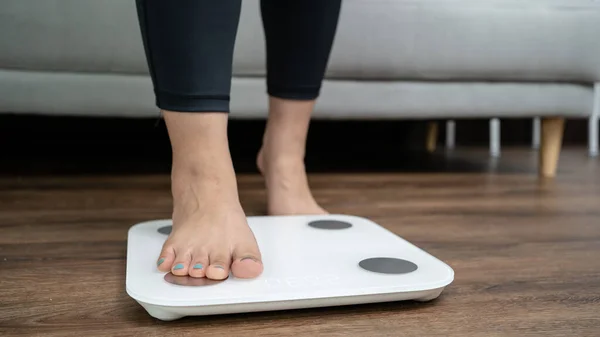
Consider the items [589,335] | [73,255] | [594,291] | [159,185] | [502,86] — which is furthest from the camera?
[502,86]

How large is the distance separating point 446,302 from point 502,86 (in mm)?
1056

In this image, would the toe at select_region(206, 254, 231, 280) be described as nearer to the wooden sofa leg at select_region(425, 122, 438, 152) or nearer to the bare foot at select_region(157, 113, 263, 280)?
the bare foot at select_region(157, 113, 263, 280)

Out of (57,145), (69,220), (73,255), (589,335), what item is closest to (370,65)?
(69,220)

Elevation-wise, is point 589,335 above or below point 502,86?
below

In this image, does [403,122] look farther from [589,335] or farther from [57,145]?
[589,335]

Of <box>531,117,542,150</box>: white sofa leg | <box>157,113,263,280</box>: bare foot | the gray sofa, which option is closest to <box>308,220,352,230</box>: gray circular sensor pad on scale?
<box>157,113,263,280</box>: bare foot

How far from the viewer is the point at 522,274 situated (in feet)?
2.07

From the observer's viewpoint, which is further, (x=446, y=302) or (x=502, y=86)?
(x=502, y=86)

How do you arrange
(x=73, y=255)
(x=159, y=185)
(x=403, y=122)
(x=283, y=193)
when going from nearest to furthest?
1. (x=73, y=255)
2. (x=283, y=193)
3. (x=159, y=185)
4. (x=403, y=122)

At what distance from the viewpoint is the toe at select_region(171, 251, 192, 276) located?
1.77 feet

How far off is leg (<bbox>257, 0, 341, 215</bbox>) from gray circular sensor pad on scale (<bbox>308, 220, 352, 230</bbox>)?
9 cm

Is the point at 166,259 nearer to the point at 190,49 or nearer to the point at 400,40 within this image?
the point at 190,49

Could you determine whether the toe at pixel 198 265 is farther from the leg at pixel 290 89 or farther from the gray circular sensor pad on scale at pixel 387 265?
the leg at pixel 290 89

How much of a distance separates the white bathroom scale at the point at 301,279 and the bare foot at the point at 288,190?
0.18 m
